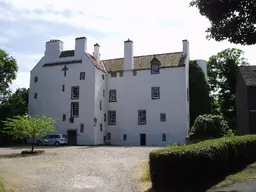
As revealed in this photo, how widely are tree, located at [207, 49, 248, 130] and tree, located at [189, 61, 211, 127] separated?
779cm

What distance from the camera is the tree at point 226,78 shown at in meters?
47.8

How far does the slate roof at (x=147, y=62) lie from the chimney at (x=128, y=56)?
812 mm

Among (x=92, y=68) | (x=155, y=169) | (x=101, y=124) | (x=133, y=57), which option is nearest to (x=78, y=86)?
(x=92, y=68)

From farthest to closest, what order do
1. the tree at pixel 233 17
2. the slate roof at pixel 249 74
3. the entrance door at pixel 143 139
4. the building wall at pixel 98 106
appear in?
the entrance door at pixel 143 139, the building wall at pixel 98 106, the slate roof at pixel 249 74, the tree at pixel 233 17

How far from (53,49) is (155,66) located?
586 inches

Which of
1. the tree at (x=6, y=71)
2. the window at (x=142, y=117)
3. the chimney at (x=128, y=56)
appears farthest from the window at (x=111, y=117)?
the tree at (x=6, y=71)

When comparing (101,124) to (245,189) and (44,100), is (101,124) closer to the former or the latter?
(44,100)

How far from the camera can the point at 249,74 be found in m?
34.6

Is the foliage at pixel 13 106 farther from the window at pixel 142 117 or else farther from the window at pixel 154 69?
the window at pixel 154 69

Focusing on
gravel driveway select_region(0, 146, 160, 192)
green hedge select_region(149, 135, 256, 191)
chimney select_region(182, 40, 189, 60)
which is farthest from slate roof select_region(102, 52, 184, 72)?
green hedge select_region(149, 135, 256, 191)

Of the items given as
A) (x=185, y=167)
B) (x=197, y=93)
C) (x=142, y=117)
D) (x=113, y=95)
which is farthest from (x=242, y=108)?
(x=185, y=167)

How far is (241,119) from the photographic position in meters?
36.3

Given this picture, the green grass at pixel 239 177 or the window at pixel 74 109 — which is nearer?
the green grass at pixel 239 177

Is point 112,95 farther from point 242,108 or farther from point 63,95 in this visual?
point 242,108
